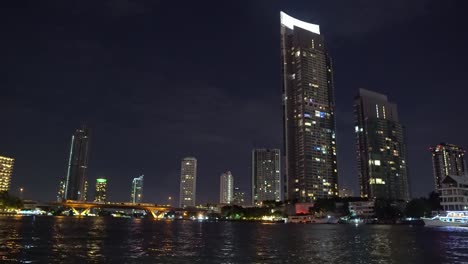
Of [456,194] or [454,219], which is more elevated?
[456,194]

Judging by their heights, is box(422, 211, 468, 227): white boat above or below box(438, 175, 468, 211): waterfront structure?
below

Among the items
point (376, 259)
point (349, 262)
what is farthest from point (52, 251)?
point (376, 259)

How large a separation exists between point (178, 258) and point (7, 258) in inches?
813

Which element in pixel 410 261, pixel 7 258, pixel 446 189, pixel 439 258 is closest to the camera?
pixel 7 258

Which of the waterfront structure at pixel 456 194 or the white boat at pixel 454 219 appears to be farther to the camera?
the waterfront structure at pixel 456 194

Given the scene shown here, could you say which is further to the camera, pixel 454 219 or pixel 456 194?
pixel 456 194

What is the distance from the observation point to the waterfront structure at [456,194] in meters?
190

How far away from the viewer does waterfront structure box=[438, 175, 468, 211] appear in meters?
190

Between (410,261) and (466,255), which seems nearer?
→ (410,261)

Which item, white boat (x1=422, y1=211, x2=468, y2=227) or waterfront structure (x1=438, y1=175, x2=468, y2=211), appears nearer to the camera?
white boat (x1=422, y1=211, x2=468, y2=227)

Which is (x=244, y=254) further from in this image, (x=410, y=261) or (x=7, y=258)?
(x=7, y=258)

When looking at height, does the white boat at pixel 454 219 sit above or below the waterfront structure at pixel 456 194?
below

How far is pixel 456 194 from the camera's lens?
630 feet

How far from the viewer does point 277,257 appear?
58.3 metres
